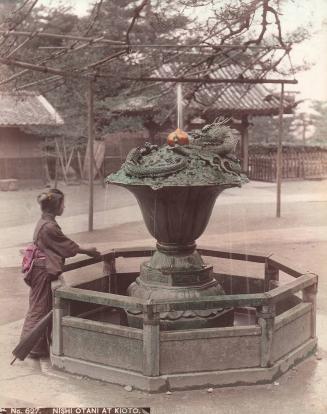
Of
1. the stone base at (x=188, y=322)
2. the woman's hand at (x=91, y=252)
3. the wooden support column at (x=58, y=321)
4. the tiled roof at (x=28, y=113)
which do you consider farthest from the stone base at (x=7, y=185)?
the wooden support column at (x=58, y=321)

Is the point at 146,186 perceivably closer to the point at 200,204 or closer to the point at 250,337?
the point at 200,204

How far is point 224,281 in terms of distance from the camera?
6656mm

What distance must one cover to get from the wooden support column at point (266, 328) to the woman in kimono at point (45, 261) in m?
1.92

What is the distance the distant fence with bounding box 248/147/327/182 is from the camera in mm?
25322

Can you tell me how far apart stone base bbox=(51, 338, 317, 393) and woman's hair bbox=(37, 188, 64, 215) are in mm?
1447

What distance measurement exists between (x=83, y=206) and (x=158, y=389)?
43.3 feet

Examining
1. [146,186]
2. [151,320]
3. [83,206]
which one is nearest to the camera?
[151,320]

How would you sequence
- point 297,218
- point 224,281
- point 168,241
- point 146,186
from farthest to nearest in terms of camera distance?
1. point 297,218
2. point 224,281
3. point 168,241
4. point 146,186

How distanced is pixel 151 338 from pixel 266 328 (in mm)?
989

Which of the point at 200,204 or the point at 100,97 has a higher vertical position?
the point at 100,97

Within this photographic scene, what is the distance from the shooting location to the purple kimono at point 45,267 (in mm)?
5344

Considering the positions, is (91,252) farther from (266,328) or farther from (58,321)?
(266,328)

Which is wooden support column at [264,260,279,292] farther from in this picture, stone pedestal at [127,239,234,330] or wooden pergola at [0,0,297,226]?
wooden pergola at [0,0,297,226]

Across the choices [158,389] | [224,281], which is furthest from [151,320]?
[224,281]
